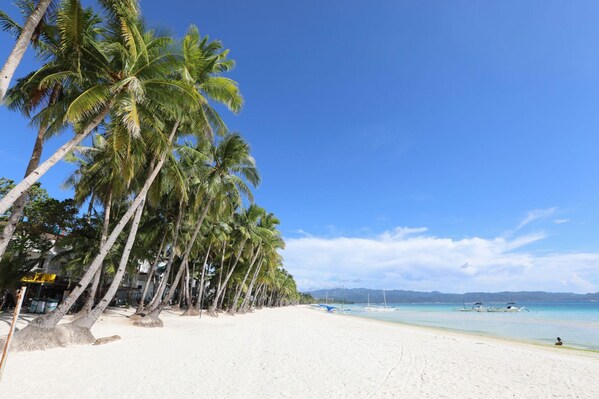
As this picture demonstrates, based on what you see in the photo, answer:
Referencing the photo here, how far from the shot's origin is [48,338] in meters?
8.30

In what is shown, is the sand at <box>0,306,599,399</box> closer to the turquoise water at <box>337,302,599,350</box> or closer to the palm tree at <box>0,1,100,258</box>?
the palm tree at <box>0,1,100,258</box>

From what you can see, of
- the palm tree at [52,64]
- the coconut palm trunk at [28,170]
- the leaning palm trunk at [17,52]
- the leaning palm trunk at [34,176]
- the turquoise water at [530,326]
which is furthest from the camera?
the turquoise water at [530,326]

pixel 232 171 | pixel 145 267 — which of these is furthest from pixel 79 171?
pixel 145 267

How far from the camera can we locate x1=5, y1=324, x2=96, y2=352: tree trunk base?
306 inches

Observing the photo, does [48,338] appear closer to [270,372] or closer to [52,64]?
[270,372]

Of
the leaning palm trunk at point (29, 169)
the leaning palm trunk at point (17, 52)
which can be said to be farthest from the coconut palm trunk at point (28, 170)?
the leaning palm trunk at point (17, 52)

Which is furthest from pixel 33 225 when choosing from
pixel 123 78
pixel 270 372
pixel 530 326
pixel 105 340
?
pixel 530 326

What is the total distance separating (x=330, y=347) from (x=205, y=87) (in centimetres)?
1127

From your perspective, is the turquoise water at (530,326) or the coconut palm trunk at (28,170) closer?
the coconut palm trunk at (28,170)

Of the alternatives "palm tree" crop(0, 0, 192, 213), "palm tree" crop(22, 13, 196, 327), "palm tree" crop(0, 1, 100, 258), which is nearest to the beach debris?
"palm tree" crop(22, 13, 196, 327)

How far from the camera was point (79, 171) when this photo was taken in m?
16.4

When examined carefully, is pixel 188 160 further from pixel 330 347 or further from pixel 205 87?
pixel 330 347

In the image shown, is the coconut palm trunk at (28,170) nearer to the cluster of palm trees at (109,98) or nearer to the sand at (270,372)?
the cluster of palm trees at (109,98)

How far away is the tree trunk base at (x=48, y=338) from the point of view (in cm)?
777
